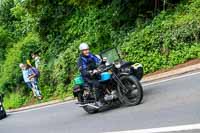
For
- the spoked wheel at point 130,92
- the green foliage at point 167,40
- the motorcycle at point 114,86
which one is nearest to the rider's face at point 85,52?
the motorcycle at point 114,86

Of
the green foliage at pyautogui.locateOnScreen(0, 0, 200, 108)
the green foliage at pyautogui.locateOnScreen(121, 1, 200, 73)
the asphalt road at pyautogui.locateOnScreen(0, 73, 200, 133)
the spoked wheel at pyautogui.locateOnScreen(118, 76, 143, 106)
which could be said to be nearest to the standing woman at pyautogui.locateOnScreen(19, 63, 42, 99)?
the green foliage at pyautogui.locateOnScreen(0, 0, 200, 108)

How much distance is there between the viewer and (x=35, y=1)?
25.0 m

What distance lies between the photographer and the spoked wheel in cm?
1154

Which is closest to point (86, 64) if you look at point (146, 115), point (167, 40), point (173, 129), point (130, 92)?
point (130, 92)

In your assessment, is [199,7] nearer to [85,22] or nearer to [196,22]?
[196,22]

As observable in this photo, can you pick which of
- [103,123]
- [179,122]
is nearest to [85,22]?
[103,123]

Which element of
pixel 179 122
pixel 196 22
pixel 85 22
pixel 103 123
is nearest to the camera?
pixel 179 122

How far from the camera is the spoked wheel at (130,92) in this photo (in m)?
11.5

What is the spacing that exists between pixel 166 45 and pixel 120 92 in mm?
6308

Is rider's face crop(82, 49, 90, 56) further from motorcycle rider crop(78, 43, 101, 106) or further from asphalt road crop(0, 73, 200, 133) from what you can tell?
asphalt road crop(0, 73, 200, 133)

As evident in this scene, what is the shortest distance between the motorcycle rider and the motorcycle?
113 mm

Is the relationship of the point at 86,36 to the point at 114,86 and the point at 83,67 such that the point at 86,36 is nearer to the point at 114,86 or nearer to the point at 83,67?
the point at 83,67

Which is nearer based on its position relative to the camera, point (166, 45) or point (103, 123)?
point (103, 123)

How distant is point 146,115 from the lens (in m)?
10.5
